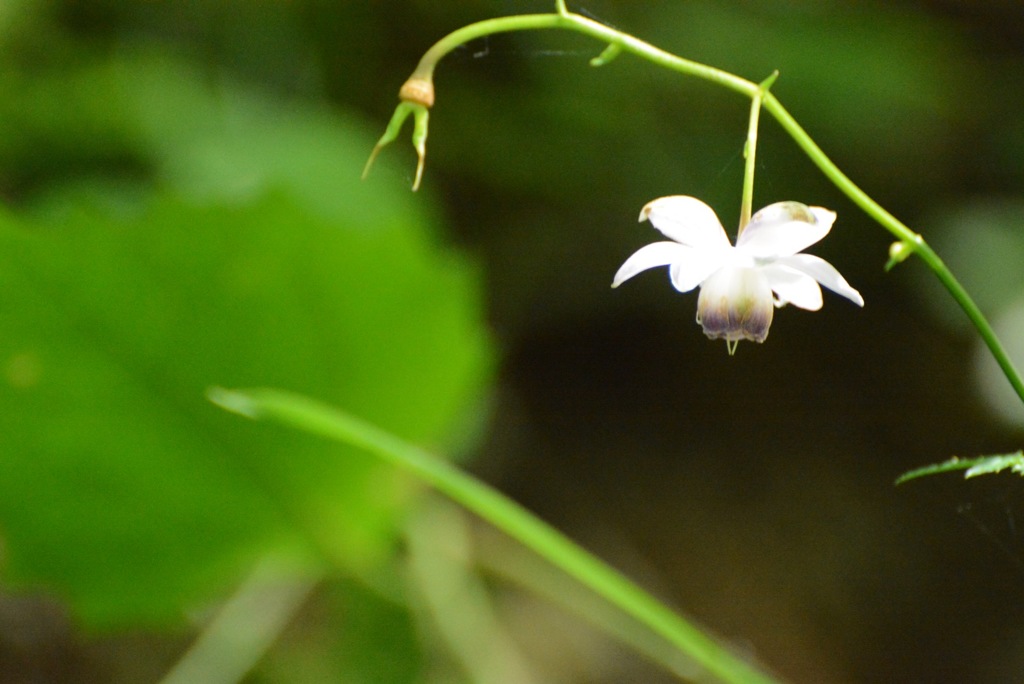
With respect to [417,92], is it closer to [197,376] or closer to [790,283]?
[790,283]

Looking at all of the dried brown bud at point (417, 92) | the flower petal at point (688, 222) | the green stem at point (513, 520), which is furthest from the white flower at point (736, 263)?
the green stem at point (513, 520)

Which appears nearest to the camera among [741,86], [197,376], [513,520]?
[741,86]

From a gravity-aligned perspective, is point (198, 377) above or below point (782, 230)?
below

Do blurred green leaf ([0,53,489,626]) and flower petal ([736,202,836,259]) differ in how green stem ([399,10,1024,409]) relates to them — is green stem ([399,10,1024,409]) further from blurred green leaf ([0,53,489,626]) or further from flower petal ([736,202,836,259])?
blurred green leaf ([0,53,489,626])

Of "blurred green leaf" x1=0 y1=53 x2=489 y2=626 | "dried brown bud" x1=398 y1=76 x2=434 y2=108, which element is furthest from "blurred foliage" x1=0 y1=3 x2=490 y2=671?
"dried brown bud" x1=398 y1=76 x2=434 y2=108

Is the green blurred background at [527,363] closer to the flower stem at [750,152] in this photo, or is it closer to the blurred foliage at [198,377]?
the blurred foliage at [198,377]

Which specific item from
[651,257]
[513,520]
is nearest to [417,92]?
[651,257]

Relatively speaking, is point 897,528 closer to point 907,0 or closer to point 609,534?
point 609,534

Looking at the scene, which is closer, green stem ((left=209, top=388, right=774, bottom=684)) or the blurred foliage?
green stem ((left=209, top=388, right=774, bottom=684))
